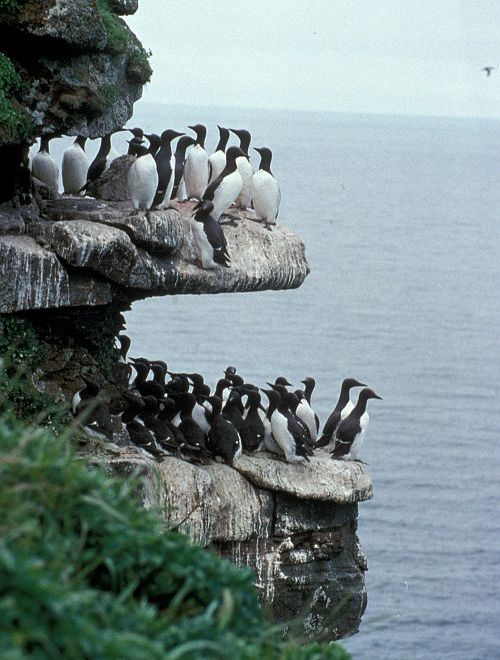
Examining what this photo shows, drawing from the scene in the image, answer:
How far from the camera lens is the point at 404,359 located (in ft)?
149

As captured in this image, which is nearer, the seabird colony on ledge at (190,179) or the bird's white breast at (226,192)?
the seabird colony on ledge at (190,179)

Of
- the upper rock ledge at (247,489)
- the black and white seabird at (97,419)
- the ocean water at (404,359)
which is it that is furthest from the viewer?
the ocean water at (404,359)

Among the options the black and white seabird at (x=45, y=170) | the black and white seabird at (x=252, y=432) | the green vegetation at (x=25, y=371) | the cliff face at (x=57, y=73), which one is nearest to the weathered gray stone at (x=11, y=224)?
the cliff face at (x=57, y=73)

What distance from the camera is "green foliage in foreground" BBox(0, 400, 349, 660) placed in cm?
385

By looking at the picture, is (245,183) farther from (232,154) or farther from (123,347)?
(123,347)

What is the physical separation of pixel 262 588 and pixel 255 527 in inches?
24.5

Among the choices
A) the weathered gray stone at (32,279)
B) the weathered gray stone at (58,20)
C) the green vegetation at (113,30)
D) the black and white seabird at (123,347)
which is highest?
the green vegetation at (113,30)

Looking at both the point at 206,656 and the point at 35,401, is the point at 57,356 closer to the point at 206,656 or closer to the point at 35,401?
the point at 35,401

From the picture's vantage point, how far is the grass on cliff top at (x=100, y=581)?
3850 mm

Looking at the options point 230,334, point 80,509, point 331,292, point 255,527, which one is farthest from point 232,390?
point 331,292

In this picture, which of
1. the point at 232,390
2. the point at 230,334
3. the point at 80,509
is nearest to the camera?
the point at 80,509

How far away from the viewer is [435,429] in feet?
118

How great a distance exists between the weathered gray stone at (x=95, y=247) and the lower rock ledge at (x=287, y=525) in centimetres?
165

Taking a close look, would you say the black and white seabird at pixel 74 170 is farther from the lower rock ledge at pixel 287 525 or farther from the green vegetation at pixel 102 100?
the lower rock ledge at pixel 287 525
